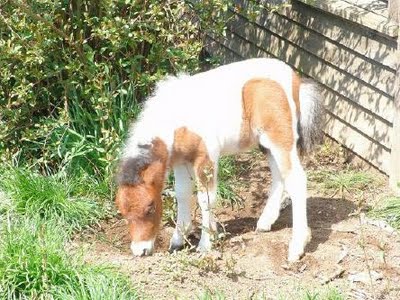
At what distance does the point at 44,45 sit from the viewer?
6.92 metres

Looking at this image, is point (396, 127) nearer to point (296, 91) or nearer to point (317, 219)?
point (317, 219)

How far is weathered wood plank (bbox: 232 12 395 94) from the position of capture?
7508 millimetres

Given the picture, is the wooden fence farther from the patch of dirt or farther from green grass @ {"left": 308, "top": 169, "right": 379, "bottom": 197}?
the patch of dirt

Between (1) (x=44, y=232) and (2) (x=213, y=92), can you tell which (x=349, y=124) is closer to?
(2) (x=213, y=92)

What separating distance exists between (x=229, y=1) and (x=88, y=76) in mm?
1352

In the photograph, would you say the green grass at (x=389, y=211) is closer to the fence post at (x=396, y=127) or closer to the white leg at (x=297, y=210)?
the fence post at (x=396, y=127)

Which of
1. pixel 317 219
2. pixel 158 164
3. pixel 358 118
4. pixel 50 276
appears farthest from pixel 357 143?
pixel 50 276

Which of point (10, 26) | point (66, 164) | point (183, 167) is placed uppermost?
point (10, 26)

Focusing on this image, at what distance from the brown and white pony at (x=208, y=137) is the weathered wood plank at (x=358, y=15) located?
1118 millimetres

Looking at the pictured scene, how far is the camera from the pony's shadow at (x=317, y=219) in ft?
21.8

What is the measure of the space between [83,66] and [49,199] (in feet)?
3.85

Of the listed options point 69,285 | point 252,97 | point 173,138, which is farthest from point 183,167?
point 69,285

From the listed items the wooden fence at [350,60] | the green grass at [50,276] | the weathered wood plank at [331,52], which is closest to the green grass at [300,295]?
the green grass at [50,276]

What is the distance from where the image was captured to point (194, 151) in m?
6.03
